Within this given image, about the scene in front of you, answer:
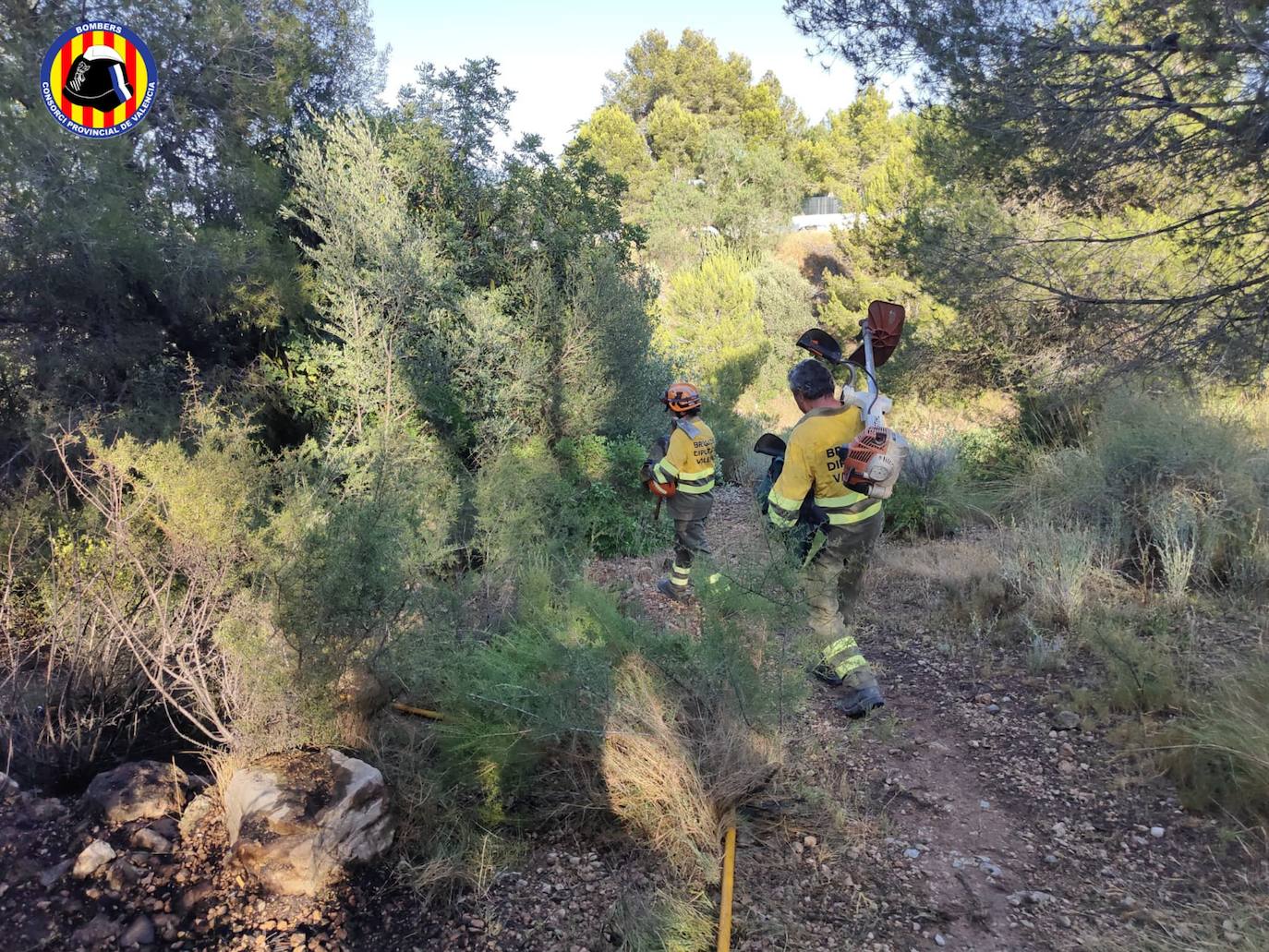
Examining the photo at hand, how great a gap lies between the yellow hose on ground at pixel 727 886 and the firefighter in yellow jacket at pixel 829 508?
144 centimetres

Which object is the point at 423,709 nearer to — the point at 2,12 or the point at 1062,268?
the point at 1062,268

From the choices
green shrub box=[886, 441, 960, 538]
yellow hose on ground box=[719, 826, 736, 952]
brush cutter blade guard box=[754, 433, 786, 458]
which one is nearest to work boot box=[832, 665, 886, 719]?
brush cutter blade guard box=[754, 433, 786, 458]

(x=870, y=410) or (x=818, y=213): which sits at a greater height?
(x=818, y=213)

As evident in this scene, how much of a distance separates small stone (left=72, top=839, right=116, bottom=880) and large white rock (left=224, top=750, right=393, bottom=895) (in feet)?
1.28

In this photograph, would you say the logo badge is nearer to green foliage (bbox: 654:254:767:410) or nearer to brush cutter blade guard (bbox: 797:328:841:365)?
brush cutter blade guard (bbox: 797:328:841:365)

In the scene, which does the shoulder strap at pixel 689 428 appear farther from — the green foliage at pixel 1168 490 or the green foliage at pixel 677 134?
the green foliage at pixel 677 134

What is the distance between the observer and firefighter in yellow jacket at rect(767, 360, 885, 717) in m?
4.31

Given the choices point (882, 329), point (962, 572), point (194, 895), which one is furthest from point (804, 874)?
point (962, 572)

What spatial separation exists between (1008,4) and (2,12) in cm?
860

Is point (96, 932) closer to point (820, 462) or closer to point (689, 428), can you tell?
point (820, 462)

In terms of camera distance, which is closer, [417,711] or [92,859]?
[92,859]

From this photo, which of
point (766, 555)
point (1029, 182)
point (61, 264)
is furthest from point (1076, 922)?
point (61, 264)

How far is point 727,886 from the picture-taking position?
2766 mm

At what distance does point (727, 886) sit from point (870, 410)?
8.32 ft
